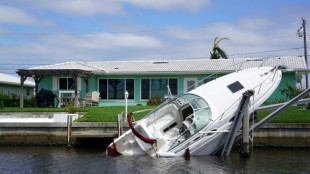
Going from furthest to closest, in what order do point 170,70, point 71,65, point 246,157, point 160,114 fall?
point 71,65
point 170,70
point 160,114
point 246,157

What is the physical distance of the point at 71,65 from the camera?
33.0 metres

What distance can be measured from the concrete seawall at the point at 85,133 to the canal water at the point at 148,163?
841 mm

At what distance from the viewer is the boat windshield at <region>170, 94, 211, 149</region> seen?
1694 cm

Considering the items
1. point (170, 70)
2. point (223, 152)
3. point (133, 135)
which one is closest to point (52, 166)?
point (133, 135)

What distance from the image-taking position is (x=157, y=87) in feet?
100

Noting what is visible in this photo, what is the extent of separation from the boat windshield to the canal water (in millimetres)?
852

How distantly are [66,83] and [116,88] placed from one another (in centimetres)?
342

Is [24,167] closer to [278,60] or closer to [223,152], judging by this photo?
[223,152]

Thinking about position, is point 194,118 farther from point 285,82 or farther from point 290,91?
point 285,82

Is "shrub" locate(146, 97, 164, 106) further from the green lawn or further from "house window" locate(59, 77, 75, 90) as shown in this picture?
"house window" locate(59, 77, 75, 90)

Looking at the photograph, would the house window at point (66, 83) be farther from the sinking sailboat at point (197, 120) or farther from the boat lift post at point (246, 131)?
the boat lift post at point (246, 131)

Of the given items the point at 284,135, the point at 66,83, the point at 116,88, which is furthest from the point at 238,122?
the point at 66,83

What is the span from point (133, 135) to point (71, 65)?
1615 centimetres

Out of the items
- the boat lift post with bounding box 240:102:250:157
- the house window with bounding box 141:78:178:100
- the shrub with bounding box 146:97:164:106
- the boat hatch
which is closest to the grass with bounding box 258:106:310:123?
the boat hatch
